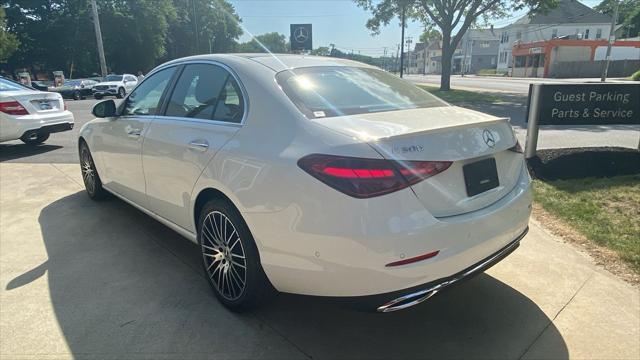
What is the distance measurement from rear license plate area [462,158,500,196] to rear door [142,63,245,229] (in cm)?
139

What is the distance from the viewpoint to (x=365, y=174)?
82.7 inches

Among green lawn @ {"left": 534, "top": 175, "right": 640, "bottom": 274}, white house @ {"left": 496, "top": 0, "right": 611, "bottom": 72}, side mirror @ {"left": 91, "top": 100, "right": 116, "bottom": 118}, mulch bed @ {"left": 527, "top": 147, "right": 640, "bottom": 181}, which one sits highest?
white house @ {"left": 496, "top": 0, "right": 611, "bottom": 72}

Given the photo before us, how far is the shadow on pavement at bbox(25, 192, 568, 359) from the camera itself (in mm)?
2555

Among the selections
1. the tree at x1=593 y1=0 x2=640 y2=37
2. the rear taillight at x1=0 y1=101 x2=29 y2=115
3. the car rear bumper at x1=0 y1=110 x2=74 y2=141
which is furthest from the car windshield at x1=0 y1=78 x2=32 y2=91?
the tree at x1=593 y1=0 x2=640 y2=37

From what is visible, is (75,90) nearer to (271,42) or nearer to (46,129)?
(46,129)

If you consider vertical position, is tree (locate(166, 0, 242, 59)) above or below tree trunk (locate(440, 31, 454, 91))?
above

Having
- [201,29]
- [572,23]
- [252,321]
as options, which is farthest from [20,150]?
[572,23]

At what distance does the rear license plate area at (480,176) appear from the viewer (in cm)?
240

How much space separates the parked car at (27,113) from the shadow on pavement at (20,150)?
35 centimetres

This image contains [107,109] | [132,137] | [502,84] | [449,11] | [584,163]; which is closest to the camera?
[132,137]

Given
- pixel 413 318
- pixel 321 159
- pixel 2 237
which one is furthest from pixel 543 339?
pixel 2 237

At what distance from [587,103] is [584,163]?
0.94 meters

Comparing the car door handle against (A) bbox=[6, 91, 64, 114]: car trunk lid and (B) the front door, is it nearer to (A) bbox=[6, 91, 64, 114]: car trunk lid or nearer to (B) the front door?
(B) the front door

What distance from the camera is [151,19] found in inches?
1939
